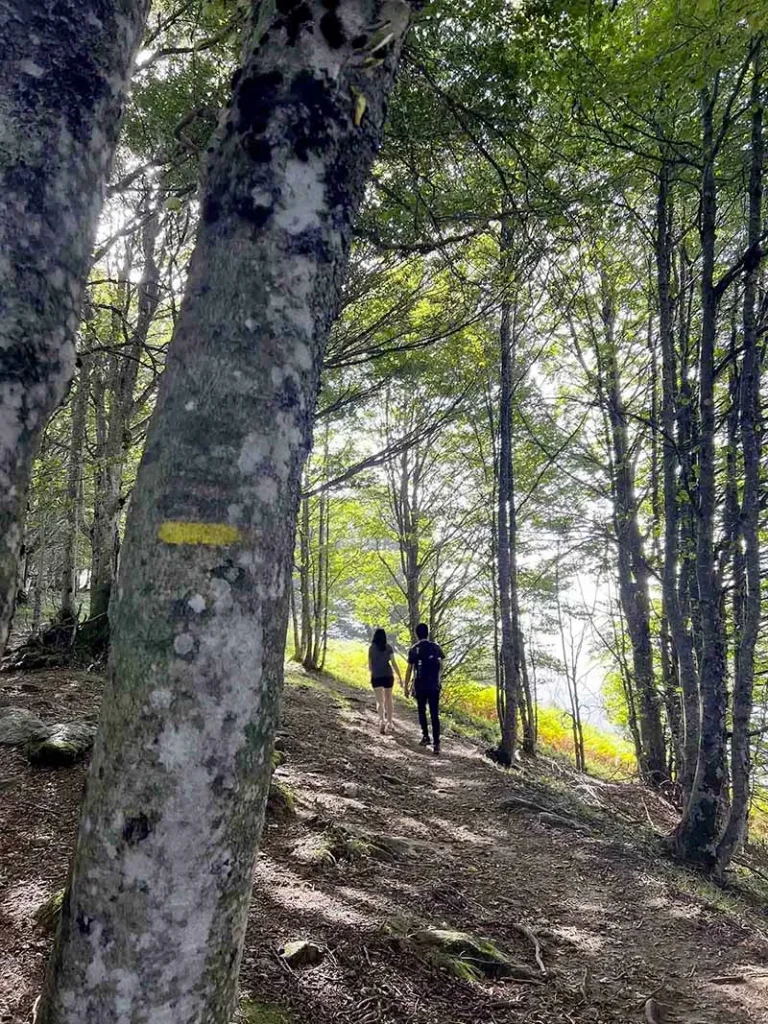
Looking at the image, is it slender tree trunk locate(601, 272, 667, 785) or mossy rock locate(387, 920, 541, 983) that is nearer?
mossy rock locate(387, 920, 541, 983)

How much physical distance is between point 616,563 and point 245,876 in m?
11.7

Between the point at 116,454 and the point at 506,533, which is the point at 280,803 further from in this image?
the point at 506,533

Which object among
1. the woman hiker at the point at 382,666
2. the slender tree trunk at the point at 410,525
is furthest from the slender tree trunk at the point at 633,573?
the slender tree trunk at the point at 410,525

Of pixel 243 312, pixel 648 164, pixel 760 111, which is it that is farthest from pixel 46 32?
pixel 648 164

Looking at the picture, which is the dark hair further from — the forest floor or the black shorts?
the forest floor

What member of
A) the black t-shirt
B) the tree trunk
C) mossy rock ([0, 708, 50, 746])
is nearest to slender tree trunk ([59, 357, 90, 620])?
the tree trunk

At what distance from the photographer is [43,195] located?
4.65 ft

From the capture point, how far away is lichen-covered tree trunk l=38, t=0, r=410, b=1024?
3.89 feet

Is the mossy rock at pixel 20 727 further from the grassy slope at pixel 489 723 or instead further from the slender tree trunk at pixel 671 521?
the grassy slope at pixel 489 723

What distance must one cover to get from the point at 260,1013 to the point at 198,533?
7.29ft

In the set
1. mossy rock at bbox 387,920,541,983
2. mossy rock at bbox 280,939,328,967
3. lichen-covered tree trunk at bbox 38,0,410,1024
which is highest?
lichen-covered tree trunk at bbox 38,0,410,1024

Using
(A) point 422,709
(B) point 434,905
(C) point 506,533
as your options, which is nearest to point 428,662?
(A) point 422,709

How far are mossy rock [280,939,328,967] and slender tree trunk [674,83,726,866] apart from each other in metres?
4.21

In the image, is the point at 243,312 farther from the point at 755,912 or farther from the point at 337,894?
the point at 755,912
